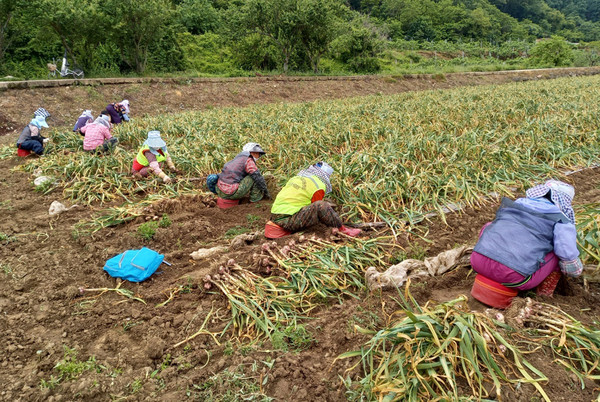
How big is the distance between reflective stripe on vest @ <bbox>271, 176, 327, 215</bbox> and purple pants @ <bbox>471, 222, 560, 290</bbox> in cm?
175

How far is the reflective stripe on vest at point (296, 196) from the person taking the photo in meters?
3.68

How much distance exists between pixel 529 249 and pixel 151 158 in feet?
16.6

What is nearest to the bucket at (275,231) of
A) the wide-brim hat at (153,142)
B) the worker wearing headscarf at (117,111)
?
the wide-brim hat at (153,142)

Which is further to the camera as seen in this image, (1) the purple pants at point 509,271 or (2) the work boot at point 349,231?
(2) the work boot at point 349,231

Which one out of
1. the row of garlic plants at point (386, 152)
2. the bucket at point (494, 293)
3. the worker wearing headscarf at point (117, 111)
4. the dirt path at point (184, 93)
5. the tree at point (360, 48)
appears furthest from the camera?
the tree at point (360, 48)

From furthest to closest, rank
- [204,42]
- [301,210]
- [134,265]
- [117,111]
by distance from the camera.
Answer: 1. [204,42]
2. [117,111]
3. [301,210]
4. [134,265]

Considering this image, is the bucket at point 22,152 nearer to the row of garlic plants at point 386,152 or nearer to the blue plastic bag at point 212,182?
the row of garlic plants at point 386,152

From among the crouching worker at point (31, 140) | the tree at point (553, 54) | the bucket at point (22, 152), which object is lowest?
the bucket at point (22, 152)

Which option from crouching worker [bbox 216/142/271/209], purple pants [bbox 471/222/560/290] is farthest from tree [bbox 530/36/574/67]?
purple pants [bbox 471/222/560/290]

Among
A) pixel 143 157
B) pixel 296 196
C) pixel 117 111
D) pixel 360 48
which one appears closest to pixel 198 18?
pixel 360 48

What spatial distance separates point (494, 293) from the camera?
247 centimetres

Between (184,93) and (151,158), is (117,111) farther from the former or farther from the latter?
(184,93)

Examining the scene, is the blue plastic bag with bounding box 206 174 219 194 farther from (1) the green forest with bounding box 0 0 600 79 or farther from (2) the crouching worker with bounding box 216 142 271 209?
(1) the green forest with bounding box 0 0 600 79

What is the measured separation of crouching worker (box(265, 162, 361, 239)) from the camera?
12.0 ft
